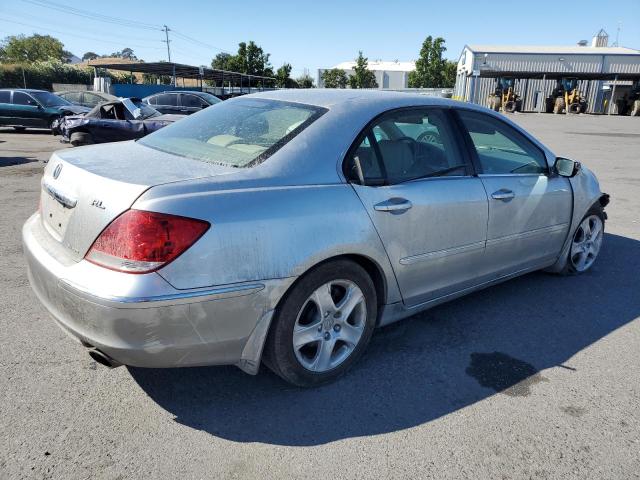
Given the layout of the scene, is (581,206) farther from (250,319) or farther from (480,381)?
(250,319)

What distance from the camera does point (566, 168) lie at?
13.4ft

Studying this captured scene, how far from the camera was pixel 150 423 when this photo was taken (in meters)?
2.48

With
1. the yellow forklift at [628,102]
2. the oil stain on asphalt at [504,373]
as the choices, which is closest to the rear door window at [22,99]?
the oil stain on asphalt at [504,373]

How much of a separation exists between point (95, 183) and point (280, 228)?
3.00 ft

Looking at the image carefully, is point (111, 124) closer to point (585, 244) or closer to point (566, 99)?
point (585, 244)

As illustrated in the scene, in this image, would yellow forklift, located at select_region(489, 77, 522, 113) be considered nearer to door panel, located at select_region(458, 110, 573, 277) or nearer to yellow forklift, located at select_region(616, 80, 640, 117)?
yellow forklift, located at select_region(616, 80, 640, 117)

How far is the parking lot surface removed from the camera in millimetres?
2248

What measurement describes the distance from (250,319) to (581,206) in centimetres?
340

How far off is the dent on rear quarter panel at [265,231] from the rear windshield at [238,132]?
1.18 ft

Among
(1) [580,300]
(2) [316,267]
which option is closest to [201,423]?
(2) [316,267]

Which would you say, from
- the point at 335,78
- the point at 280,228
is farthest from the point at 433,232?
the point at 335,78

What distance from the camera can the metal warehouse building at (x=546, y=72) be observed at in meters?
42.4

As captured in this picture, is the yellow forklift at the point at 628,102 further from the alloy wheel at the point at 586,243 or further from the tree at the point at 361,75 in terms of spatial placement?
the alloy wheel at the point at 586,243

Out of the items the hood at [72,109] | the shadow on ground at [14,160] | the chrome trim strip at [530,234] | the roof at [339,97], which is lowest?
the shadow on ground at [14,160]
